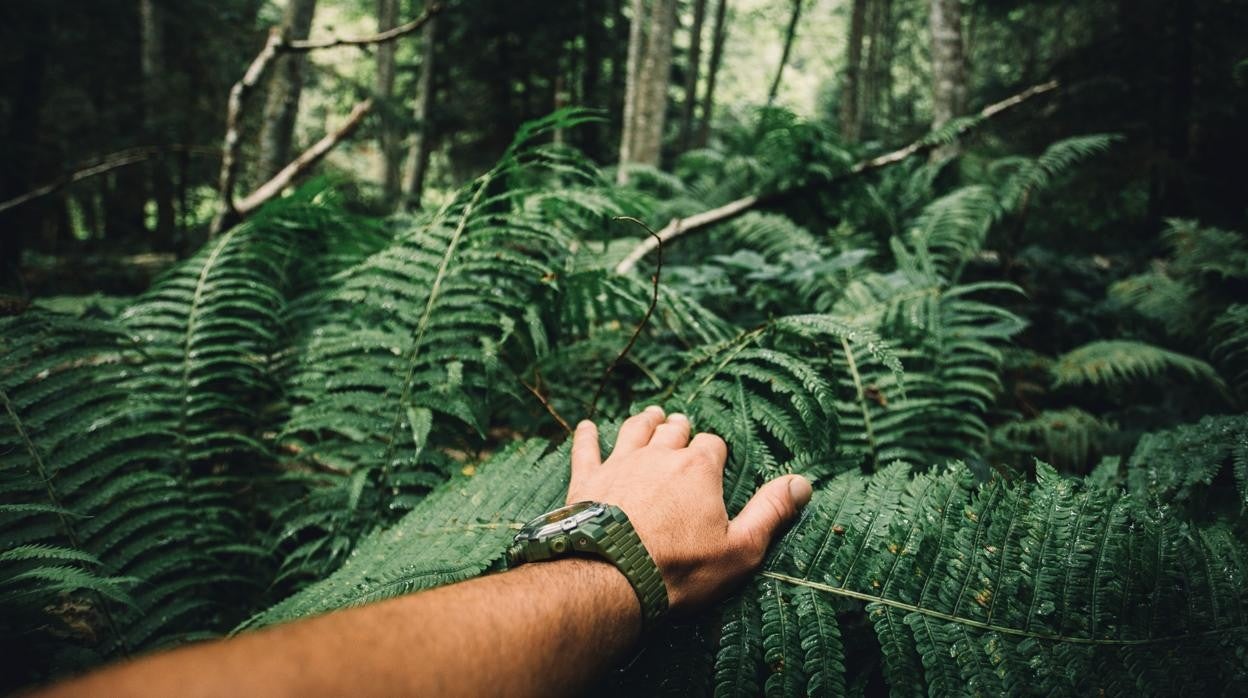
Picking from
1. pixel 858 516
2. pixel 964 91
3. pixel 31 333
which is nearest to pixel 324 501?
pixel 31 333

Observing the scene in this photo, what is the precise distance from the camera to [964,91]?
4832mm

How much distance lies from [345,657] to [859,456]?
4.20ft

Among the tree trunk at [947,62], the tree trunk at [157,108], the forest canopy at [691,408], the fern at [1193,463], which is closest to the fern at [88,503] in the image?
the forest canopy at [691,408]

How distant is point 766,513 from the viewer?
3.71ft

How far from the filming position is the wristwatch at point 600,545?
947mm

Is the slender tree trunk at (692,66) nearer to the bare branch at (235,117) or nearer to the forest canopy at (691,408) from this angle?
the forest canopy at (691,408)

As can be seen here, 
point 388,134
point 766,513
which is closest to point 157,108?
point 388,134

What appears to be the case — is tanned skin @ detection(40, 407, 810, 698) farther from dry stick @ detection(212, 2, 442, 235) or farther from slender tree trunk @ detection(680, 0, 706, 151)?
slender tree trunk @ detection(680, 0, 706, 151)

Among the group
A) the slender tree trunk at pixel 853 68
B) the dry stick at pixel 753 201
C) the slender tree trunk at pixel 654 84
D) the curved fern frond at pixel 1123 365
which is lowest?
the curved fern frond at pixel 1123 365

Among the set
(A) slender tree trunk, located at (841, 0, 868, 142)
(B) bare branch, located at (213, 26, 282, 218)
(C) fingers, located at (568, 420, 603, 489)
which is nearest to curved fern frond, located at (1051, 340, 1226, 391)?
(C) fingers, located at (568, 420, 603, 489)

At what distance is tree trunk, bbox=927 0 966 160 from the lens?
4672 millimetres

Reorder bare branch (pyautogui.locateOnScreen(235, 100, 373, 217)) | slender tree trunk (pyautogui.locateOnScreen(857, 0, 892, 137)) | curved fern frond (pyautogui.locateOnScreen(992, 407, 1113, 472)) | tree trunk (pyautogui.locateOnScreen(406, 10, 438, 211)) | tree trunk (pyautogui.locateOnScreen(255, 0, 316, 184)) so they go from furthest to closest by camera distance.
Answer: slender tree trunk (pyautogui.locateOnScreen(857, 0, 892, 137)), tree trunk (pyautogui.locateOnScreen(406, 10, 438, 211)), tree trunk (pyautogui.locateOnScreen(255, 0, 316, 184)), bare branch (pyautogui.locateOnScreen(235, 100, 373, 217)), curved fern frond (pyautogui.locateOnScreen(992, 407, 1113, 472))

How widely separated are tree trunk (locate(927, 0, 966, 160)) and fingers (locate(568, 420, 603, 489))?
4694 millimetres

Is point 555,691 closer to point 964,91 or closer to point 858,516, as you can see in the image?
point 858,516
